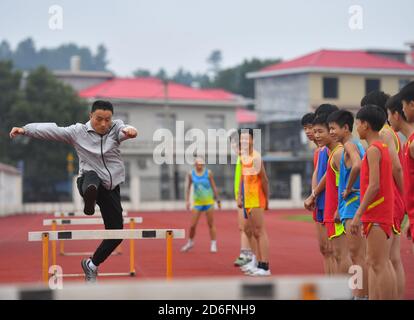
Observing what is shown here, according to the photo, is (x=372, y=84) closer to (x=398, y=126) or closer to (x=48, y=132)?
(x=48, y=132)

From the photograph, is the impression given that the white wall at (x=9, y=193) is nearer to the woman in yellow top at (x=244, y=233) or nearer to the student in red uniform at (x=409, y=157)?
the woman in yellow top at (x=244, y=233)

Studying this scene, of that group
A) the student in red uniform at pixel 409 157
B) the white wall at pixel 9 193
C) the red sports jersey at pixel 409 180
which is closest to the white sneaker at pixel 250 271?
the student in red uniform at pixel 409 157

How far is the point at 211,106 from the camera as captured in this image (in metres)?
60.1

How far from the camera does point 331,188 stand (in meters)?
9.30

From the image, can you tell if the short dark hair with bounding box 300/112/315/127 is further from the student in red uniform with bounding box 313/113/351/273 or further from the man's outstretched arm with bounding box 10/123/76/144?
the man's outstretched arm with bounding box 10/123/76/144

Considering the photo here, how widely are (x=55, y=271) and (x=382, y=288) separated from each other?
10.9ft

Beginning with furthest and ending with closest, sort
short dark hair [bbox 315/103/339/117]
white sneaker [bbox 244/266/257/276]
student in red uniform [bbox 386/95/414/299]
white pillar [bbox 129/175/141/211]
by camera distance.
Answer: white pillar [bbox 129/175/141/211]
white sneaker [bbox 244/266/257/276]
short dark hair [bbox 315/103/339/117]
student in red uniform [bbox 386/95/414/299]

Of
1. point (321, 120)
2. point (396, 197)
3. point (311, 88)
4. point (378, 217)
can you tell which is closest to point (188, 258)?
point (321, 120)

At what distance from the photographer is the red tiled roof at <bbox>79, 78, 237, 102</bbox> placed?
59625 mm

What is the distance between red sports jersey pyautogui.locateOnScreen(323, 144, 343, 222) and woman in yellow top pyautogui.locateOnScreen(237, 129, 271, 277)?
2961 mm

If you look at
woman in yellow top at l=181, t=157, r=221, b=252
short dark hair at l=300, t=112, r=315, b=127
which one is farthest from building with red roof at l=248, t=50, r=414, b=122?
short dark hair at l=300, t=112, r=315, b=127
